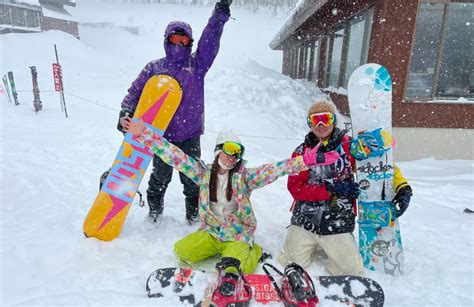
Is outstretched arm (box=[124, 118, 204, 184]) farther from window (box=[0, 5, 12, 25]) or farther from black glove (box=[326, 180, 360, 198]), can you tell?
window (box=[0, 5, 12, 25])

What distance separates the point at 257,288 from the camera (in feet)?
8.07

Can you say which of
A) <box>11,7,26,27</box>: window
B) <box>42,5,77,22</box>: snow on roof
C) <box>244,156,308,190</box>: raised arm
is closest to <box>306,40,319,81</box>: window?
<box>244,156,308,190</box>: raised arm

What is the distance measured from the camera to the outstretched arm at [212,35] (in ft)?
9.95

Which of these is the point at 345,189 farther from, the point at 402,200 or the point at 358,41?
the point at 358,41

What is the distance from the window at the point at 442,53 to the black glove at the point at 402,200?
15.7 feet

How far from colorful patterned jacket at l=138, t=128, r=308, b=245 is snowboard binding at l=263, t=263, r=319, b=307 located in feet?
1.91

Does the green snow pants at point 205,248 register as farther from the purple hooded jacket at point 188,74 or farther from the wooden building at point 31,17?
the wooden building at point 31,17

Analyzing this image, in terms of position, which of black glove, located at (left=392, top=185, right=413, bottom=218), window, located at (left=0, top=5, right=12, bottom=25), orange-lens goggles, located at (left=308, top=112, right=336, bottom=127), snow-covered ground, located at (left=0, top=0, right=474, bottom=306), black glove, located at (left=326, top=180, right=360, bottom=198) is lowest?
snow-covered ground, located at (left=0, top=0, right=474, bottom=306)

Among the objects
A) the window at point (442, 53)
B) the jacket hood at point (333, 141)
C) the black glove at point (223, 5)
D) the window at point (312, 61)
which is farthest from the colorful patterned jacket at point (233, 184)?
the window at point (312, 61)

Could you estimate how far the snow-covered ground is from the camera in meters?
2.56

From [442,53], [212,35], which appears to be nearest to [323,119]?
[212,35]

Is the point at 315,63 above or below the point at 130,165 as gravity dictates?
above

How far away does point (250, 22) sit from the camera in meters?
49.8

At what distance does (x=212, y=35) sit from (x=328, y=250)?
2338mm
